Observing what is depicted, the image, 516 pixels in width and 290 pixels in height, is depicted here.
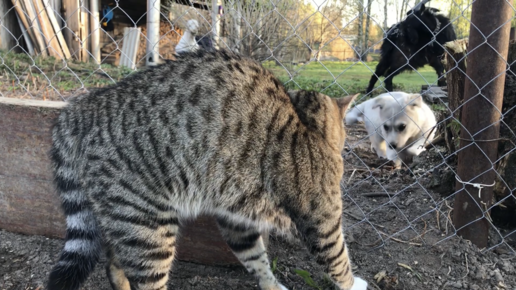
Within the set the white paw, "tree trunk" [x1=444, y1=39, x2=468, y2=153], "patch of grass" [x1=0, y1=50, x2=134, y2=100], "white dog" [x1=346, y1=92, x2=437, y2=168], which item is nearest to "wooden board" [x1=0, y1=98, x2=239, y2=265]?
the white paw

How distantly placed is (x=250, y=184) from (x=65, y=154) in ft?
3.02

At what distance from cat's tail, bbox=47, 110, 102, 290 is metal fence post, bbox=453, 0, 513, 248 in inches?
80.9

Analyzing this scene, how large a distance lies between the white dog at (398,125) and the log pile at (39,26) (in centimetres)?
439

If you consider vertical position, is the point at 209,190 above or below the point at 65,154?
below

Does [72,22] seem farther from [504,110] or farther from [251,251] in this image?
[504,110]

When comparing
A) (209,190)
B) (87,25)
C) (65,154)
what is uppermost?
(87,25)

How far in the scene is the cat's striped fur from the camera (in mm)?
1928

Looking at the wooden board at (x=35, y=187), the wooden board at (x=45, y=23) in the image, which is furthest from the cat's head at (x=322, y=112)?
the wooden board at (x=45, y=23)

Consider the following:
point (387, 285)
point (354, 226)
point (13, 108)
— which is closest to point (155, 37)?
point (13, 108)

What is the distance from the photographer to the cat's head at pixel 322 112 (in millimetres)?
2129

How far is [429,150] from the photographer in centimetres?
369

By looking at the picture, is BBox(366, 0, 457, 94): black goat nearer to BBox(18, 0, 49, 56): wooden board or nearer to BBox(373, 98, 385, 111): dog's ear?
BBox(373, 98, 385, 111): dog's ear

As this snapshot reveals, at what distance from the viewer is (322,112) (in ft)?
7.17

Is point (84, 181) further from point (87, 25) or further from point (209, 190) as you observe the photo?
point (87, 25)
